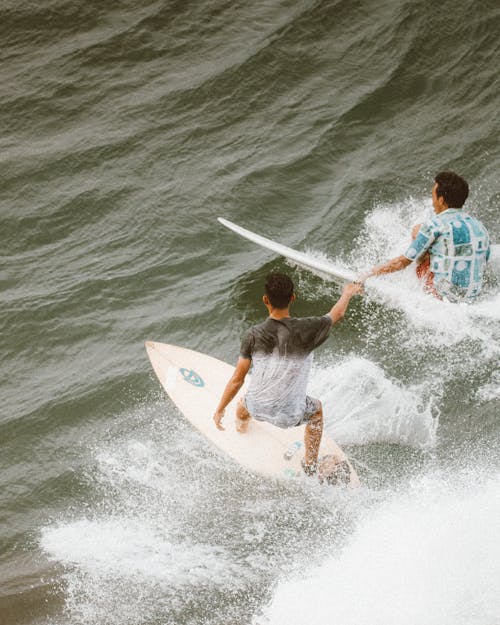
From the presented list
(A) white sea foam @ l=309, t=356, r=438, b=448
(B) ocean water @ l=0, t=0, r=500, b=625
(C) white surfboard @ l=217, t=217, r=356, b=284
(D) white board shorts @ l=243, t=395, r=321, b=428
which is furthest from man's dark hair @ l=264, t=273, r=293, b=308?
(C) white surfboard @ l=217, t=217, r=356, b=284

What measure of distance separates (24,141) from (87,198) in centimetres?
199

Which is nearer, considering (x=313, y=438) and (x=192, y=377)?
(x=313, y=438)

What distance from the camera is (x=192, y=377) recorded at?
680 centimetres

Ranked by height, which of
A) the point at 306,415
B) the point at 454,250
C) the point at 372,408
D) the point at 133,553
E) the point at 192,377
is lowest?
the point at 133,553

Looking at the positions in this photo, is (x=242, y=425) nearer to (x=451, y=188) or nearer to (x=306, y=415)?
(x=306, y=415)

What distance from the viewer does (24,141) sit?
11.3 metres

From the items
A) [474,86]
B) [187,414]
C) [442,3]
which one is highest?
Answer: [442,3]

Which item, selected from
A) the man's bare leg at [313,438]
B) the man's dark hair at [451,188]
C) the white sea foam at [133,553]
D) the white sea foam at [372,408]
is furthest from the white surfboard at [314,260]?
the white sea foam at [133,553]

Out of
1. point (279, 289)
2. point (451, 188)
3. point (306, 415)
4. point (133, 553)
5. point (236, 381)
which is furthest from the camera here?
point (451, 188)

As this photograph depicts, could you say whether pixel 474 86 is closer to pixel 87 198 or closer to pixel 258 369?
pixel 87 198

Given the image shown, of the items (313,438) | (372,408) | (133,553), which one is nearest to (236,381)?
(313,438)

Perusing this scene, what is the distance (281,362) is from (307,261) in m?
3.09

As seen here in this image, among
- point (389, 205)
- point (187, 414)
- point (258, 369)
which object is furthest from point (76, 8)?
point (258, 369)

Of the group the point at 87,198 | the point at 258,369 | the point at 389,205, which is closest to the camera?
the point at 258,369
